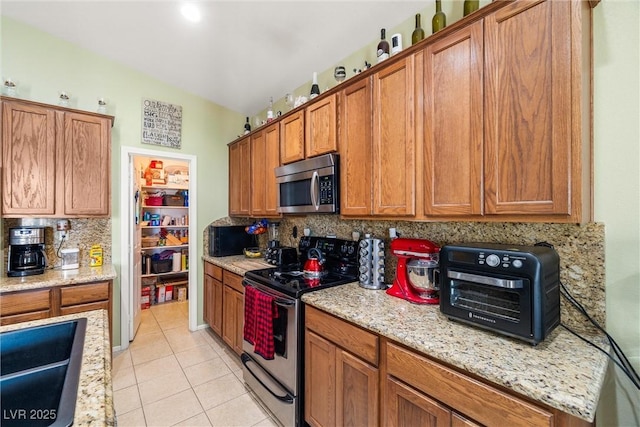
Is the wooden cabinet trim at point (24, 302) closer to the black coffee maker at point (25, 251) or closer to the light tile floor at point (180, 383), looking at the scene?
the black coffee maker at point (25, 251)

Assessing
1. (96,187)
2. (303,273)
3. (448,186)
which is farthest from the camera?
(96,187)

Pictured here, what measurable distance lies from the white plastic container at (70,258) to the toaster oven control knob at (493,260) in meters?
3.37

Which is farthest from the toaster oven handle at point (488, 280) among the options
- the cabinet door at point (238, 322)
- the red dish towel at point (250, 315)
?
the cabinet door at point (238, 322)

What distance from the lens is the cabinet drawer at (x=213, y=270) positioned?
2.96 metres

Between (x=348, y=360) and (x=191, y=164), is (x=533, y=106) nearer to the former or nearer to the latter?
(x=348, y=360)

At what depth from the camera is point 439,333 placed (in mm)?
1150

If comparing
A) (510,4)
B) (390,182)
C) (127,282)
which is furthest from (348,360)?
(127,282)

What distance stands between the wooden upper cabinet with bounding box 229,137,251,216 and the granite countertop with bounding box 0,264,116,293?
140cm

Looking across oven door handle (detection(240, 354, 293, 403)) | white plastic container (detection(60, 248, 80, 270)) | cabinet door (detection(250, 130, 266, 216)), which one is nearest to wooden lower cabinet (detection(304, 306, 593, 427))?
oven door handle (detection(240, 354, 293, 403))

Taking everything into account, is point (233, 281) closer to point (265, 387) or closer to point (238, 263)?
point (238, 263)

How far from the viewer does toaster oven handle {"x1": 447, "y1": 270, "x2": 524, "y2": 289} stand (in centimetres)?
102

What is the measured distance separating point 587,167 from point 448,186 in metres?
0.53

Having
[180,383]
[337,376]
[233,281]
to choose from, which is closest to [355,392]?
[337,376]

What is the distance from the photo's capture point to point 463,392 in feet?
3.21
